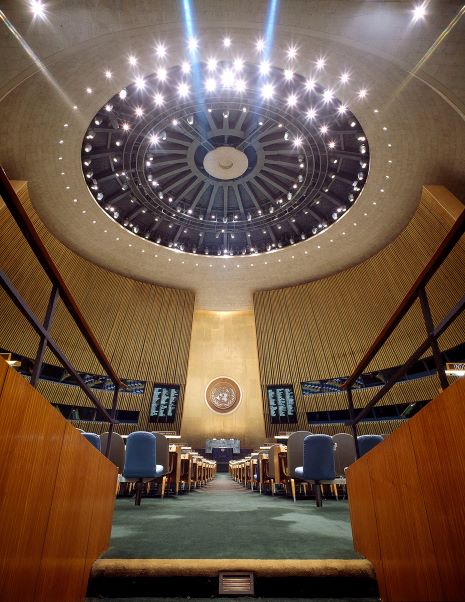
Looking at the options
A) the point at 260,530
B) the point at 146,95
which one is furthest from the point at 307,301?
the point at 260,530

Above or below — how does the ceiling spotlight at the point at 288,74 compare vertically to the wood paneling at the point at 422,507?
above

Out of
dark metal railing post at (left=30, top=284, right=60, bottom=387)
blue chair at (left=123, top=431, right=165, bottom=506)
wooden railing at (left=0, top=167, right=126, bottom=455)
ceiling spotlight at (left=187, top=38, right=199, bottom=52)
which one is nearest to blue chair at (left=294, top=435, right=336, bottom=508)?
blue chair at (left=123, top=431, right=165, bottom=506)

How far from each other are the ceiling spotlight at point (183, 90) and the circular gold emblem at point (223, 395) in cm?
1139

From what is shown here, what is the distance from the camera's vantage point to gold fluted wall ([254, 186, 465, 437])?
9.66 metres

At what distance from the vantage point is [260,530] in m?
2.88

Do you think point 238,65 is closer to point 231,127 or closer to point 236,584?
point 231,127

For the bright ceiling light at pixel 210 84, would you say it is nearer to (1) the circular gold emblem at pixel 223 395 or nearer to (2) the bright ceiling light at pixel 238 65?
(2) the bright ceiling light at pixel 238 65

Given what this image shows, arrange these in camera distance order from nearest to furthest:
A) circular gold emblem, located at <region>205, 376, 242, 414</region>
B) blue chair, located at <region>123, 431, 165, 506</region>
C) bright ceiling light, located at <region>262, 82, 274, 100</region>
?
blue chair, located at <region>123, 431, 165, 506</region>
bright ceiling light, located at <region>262, 82, 274, 100</region>
circular gold emblem, located at <region>205, 376, 242, 414</region>

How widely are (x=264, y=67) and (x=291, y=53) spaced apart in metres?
0.70

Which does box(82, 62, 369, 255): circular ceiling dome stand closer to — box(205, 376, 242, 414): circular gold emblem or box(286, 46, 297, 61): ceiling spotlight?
box(286, 46, 297, 61): ceiling spotlight

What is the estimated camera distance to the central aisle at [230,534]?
2.16 m

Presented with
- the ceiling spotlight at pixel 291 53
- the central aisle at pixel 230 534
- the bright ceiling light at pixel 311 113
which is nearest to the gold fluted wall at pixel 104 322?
the ceiling spotlight at pixel 291 53

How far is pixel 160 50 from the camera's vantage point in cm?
714

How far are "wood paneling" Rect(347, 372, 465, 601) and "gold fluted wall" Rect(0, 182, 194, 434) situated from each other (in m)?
10.2
